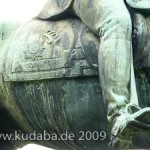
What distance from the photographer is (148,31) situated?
481 cm

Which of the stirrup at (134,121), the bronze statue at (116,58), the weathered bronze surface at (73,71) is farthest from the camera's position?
the weathered bronze surface at (73,71)

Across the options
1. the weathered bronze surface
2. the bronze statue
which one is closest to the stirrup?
the bronze statue

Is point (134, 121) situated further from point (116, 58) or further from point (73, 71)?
point (73, 71)

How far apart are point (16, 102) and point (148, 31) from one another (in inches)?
35.4

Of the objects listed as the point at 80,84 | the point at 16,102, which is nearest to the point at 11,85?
the point at 16,102

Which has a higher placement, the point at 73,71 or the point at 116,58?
the point at 116,58

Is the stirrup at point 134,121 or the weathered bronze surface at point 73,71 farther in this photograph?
the weathered bronze surface at point 73,71

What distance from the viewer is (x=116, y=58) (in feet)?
15.2

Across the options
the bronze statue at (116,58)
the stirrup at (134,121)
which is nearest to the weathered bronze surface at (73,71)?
the bronze statue at (116,58)

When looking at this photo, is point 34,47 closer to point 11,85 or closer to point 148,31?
point 11,85

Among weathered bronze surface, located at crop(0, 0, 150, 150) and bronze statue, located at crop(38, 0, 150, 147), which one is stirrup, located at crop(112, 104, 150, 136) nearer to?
bronze statue, located at crop(38, 0, 150, 147)

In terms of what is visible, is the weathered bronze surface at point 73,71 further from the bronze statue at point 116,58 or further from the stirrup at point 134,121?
the stirrup at point 134,121

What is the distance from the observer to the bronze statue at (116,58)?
434 centimetres

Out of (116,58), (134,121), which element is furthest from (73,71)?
(134,121)
